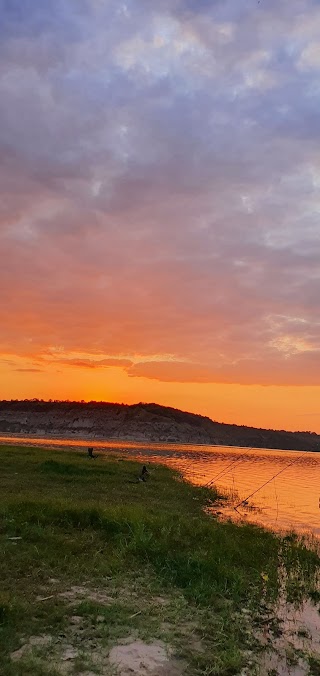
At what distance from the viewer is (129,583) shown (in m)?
11.4

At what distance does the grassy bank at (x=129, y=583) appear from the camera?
7910mm

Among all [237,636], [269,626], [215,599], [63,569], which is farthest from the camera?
[63,569]

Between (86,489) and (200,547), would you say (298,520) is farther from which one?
(200,547)

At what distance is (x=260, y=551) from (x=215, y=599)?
217 inches

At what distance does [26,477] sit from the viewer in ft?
94.5

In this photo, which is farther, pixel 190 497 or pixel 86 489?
pixel 190 497

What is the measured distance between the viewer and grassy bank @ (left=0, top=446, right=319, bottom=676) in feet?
26.0

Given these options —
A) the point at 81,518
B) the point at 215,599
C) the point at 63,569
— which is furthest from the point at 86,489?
the point at 215,599

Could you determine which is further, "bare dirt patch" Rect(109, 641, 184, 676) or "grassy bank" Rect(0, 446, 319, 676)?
"grassy bank" Rect(0, 446, 319, 676)

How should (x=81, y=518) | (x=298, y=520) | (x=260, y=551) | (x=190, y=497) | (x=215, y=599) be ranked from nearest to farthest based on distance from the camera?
(x=215, y=599) → (x=260, y=551) → (x=81, y=518) → (x=298, y=520) → (x=190, y=497)

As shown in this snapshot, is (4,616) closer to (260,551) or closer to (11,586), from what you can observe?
(11,586)

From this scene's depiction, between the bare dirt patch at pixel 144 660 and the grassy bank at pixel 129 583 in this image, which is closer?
the bare dirt patch at pixel 144 660

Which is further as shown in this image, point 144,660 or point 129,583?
point 129,583

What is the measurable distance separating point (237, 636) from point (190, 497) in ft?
64.9
